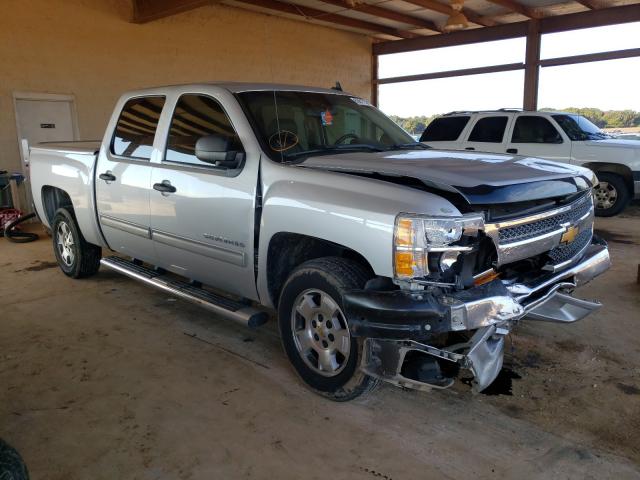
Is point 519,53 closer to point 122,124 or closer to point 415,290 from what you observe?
point 122,124

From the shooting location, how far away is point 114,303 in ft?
16.4

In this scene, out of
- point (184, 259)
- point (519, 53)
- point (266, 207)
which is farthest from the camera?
point (519, 53)

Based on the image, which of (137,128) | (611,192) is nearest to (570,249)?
(137,128)

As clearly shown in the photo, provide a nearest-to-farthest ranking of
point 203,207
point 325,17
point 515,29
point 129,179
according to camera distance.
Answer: point 203,207 → point 129,179 → point 515,29 → point 325,17

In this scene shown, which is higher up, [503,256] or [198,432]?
[503,256]

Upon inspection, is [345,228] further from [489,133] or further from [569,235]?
[489,133]

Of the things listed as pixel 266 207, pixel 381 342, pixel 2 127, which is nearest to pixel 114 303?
pixel 266 207

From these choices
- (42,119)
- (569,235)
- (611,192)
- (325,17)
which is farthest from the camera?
(325,17)

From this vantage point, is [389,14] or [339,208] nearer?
[339,208]

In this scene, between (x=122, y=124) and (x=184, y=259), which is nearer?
Result: (x=184, y=259)

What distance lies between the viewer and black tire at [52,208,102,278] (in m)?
5.53

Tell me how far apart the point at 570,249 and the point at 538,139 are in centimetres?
680

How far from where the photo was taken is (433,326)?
252cm

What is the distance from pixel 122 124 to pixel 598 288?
491cm
